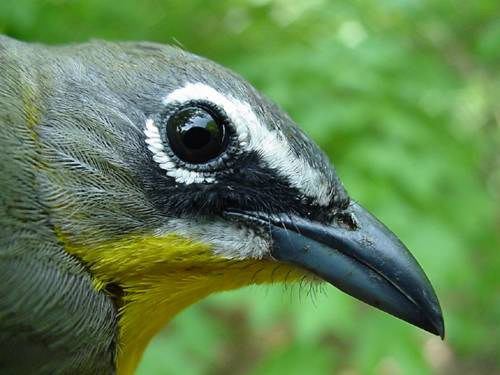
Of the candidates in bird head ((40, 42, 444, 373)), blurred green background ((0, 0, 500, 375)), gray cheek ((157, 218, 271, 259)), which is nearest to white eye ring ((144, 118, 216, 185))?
bird head ((40, 42, 444, 373))

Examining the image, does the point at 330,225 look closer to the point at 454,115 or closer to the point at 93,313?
the point at 93,313

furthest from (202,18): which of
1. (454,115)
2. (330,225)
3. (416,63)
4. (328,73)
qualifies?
(330,225)

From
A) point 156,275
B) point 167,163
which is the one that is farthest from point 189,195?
point 156,275

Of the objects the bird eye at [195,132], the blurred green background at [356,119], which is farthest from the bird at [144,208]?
the blurred green background at [356,119]

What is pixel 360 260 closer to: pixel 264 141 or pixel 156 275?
pixel 264 141

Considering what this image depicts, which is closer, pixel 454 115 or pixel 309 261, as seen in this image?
pixel 309 261

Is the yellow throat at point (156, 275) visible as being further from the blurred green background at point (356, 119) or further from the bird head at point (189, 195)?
the blurred green background at point (356, 119)

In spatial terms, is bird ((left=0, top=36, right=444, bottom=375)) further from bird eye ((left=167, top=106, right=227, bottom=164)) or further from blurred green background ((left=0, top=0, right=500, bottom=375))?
blurred green background ((left=0, top=0, right=500, bottom=375))
